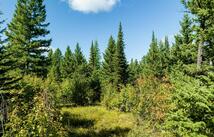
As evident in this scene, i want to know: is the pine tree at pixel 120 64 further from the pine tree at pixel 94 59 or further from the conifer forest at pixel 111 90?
the pine tree at pixel 94 59

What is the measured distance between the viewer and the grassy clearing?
31.8 m

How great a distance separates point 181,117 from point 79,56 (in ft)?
232

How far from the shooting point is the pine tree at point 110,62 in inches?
2685

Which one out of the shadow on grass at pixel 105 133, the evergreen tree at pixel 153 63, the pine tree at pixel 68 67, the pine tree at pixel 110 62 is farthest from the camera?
the pine tree at pixel 68 67

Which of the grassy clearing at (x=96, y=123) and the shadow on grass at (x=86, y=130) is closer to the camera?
the shadow on grass at (x=86, y=130)

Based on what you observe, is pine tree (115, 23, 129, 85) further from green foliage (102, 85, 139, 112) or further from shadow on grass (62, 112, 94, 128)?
shadow on grass (62, 112, 94, 128)

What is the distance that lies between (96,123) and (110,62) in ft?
116

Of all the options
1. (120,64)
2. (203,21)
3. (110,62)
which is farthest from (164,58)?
(203,21)

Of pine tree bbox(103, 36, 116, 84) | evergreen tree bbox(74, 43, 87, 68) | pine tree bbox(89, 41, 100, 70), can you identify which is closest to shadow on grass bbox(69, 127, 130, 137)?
pine tree bbox(103, 36, 116, 84)

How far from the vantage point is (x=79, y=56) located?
83938 millimetres

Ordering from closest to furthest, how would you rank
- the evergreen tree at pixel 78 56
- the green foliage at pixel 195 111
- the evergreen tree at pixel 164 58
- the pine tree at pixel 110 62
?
the green foliage at pixel 195 111
the evergreen tree at pixel 164 58
the pine tree at pixel 110 62
the evergreen tree at pixel 78 56

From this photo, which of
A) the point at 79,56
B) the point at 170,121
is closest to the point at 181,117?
the point at 170,121

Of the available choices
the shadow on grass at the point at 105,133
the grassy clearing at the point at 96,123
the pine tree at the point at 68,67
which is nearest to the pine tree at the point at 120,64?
the pine tree at the point at 68,67

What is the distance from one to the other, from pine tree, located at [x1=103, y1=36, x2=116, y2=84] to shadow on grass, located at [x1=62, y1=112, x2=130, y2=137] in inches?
1168
